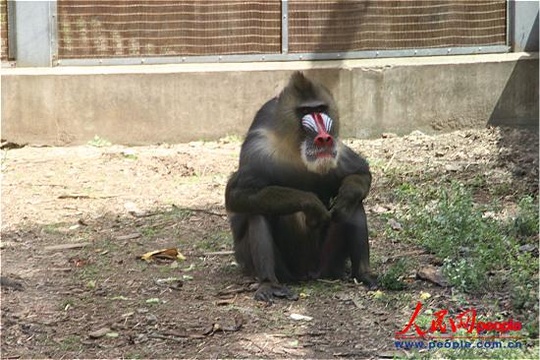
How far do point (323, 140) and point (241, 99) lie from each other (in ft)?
15.6

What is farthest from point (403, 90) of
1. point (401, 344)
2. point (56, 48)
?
point (401, 344)

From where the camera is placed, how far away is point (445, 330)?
545 centimetres

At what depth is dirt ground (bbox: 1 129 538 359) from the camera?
5617 mm

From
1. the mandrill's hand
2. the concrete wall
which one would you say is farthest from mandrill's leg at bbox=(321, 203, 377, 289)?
the concrete wall

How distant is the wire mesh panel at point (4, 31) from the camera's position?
35.9ft

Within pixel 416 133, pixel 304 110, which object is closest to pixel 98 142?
pixel 416 133

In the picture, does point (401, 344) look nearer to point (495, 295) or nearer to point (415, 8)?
point (495, 295)

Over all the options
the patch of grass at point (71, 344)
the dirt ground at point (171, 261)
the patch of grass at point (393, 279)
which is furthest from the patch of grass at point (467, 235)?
the patch of grass at point (71, 344)

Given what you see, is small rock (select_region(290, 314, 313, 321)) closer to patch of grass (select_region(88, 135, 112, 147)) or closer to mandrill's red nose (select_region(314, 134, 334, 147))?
mandrill's red nose (select_region(314, 134, 334, 147))

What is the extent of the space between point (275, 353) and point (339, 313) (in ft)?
2.50

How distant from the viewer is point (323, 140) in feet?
20.5

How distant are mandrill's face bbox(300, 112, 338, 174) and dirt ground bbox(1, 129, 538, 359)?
32.4 inches

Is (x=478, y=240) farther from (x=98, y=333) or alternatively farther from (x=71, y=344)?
(x=71, y=344)

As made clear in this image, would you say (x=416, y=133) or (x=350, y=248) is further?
(x=416, y=133)
